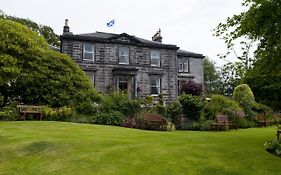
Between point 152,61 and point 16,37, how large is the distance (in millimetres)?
18418

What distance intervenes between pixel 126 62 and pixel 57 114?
56.3ft

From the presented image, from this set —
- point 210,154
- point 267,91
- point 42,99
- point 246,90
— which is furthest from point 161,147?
point 267,91

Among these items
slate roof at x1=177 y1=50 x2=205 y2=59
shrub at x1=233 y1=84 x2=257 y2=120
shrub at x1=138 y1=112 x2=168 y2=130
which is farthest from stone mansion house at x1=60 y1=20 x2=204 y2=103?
shrub at x1=138 y1=112 x2=168 y2=130

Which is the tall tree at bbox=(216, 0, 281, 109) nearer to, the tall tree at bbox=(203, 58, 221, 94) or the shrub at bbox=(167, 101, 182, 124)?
the shrub at bbox=(167, 101, 182, 124)

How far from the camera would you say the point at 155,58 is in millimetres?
41875

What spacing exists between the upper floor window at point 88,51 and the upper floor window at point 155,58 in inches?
274

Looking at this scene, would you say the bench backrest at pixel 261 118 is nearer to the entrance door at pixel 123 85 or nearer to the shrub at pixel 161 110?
the shrub at pixel 161 110

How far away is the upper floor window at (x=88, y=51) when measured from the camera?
3859 centimetres

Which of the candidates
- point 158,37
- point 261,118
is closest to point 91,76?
point 158,37

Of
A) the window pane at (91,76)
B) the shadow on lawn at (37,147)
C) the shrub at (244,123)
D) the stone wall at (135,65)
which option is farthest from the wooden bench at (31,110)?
the window pane at (91,76)

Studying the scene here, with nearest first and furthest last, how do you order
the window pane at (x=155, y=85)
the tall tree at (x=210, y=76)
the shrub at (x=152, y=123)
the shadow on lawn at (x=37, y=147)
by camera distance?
the shadow on lawn at (x=37, y=147) < the shrub at (x=152, y=123) < the window pane at (x=155, y=85) < the tall tree at (x=210, y=76)

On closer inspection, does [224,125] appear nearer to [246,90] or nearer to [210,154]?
[246,90]

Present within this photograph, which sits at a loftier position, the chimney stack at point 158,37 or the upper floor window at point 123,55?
the chimney stack at point 158,37

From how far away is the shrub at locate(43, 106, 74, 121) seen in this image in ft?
78.8
